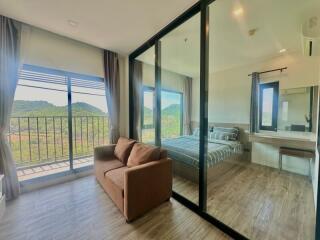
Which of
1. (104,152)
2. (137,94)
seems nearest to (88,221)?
(104,152)

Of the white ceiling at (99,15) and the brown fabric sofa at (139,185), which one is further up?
the white ceiling at (99,15)

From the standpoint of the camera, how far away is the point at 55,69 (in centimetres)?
255

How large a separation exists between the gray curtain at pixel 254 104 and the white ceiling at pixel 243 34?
18.7 inches

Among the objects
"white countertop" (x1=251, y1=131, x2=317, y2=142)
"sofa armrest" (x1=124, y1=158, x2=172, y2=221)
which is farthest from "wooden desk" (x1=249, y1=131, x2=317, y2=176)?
"sofa armrest" (x1=124, y1=158, x2=172, y2=221)

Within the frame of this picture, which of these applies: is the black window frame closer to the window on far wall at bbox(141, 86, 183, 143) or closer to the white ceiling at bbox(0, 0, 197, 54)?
the white ceiling at bbox(0, 0, 197, 54)

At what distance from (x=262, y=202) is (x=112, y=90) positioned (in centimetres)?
331

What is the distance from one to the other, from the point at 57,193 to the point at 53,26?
8.56ft

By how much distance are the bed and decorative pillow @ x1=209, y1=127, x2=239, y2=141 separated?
308 millimetres

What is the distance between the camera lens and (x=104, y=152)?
8.90 feet

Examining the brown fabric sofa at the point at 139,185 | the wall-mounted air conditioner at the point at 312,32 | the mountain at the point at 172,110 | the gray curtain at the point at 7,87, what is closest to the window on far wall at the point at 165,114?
the mountain at the point at 172,110

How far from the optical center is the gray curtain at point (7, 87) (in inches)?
79.6

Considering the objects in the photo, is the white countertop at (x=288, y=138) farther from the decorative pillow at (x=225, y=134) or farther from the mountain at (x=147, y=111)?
the mountain at (x=147, y=111)

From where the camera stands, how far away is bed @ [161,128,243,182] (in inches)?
98.3

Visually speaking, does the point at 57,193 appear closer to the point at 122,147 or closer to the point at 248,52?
the point at 122,147
